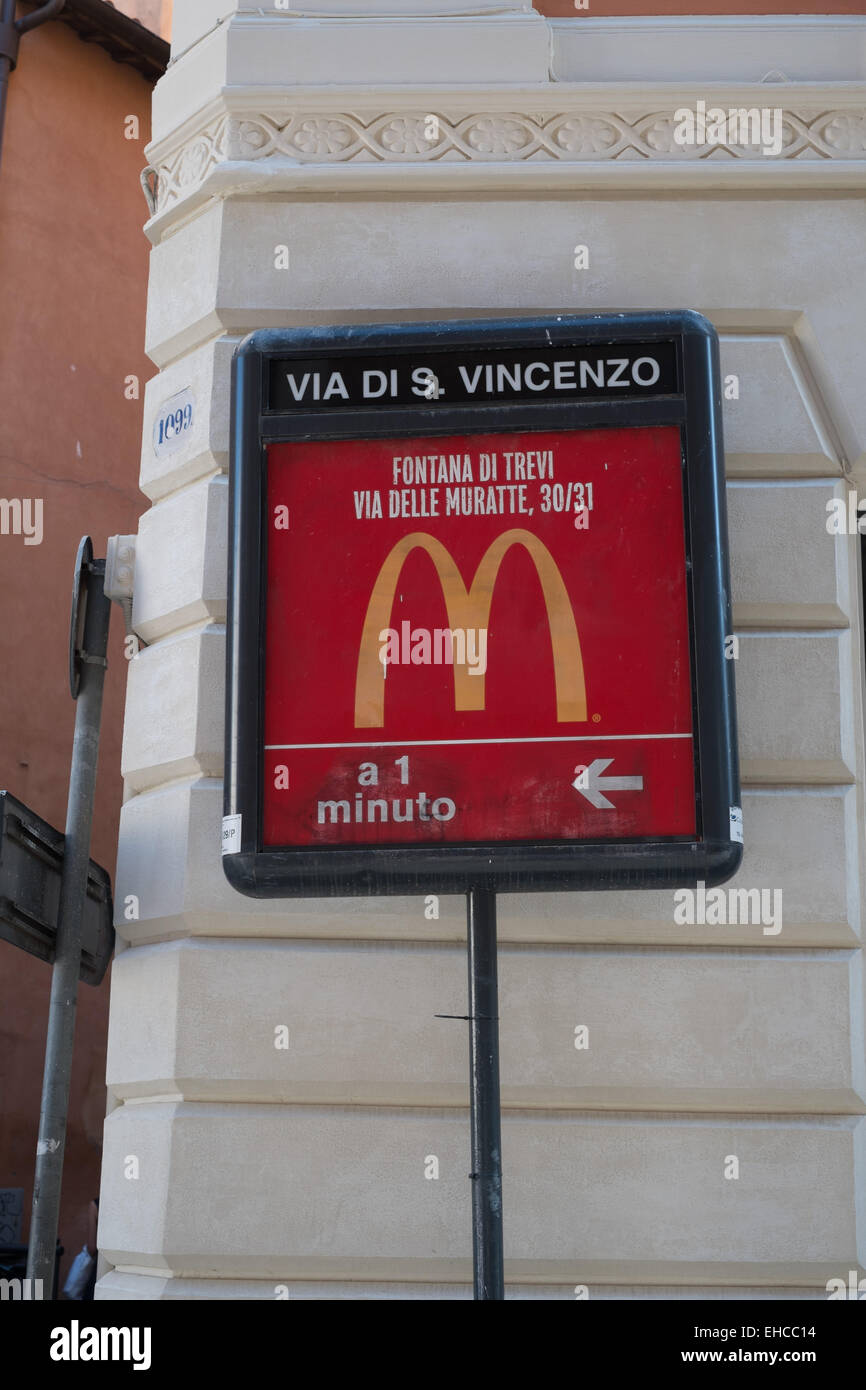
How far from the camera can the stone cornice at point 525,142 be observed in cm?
527

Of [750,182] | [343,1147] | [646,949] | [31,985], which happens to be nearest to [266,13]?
[750,182]

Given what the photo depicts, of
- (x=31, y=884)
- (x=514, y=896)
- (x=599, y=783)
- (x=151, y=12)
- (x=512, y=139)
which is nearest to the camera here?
(x=599, y=783)

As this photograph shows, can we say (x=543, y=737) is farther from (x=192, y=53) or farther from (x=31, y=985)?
(x=31, y=985)

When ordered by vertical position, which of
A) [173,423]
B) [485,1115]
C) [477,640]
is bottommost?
[485,1115]

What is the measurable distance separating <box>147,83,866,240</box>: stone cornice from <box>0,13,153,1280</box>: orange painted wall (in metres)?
6.28

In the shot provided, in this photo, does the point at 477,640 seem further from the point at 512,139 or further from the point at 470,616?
the point at 512,139

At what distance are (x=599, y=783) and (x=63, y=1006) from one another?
1.83m

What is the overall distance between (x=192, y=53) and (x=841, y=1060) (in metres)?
4.10

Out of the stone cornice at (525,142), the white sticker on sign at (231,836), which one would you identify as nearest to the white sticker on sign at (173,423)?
the stone cornice at (525,142)

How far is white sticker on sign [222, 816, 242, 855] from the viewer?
3744 mm

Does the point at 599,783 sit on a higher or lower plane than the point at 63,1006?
higher

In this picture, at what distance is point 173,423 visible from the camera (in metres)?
5.41

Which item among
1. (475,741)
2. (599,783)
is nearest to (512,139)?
(475,741)

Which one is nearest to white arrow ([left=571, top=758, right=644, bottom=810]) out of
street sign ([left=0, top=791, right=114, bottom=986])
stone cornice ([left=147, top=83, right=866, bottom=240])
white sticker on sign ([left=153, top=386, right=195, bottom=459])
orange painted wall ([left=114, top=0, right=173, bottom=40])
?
street sign ([left=0, top=791, right=114, bottom=986])
